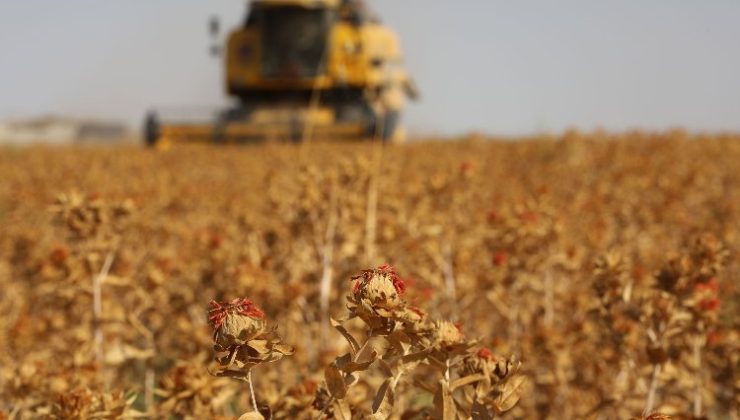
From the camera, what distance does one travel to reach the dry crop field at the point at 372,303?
1.65 metres

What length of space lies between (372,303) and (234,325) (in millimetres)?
233

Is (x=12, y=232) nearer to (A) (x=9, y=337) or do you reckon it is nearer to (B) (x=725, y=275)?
(A) (x=9, y=337)

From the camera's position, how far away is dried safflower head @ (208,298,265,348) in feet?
4.90

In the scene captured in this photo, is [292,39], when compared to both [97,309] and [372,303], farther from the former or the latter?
[372,303]

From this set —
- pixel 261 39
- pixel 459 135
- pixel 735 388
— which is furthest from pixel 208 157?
pixel 735 388

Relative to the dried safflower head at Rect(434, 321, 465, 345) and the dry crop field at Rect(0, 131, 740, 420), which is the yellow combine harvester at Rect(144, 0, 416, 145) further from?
the dried safflower head at Rect(434, 321, 465, 345)

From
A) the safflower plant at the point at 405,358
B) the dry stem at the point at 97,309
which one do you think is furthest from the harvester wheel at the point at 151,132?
the safflower plant at the point at 405,358

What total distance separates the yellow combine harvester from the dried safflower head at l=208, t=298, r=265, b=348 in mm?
17761

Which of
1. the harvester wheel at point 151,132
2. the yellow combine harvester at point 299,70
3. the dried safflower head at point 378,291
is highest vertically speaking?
the dried safflower head at point 378,291

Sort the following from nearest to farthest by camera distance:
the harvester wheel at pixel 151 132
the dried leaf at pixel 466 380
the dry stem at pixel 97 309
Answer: the dried leaf at pixel 466 380
the dry stem at pixel 97 309
the harvester wheel at pixel 151 132

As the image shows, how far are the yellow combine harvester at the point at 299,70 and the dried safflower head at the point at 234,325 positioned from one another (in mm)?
17761

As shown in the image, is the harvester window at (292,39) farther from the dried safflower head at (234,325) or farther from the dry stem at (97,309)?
the dried safflower head at (234,325)

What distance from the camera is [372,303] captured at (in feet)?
4.87

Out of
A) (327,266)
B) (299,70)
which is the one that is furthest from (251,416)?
(299,70)
